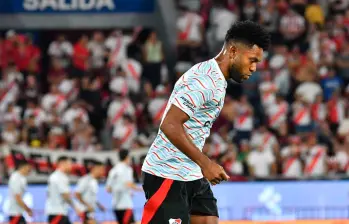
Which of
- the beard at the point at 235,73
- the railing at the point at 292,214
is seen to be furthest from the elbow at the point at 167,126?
the railing at the point at 292,214

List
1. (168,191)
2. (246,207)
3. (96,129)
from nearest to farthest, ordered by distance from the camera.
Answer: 1. (168,191)
2. (246,207)
3. (96,129)

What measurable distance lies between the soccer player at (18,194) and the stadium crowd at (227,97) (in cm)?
397

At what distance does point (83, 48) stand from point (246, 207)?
574 centimetres

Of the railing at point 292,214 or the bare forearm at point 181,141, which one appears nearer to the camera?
the bare forearm at point 181,141

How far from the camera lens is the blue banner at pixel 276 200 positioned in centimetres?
1595

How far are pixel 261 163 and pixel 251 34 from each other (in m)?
10.9

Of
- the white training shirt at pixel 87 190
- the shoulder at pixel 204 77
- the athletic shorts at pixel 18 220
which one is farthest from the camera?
the white training shirt at pixel 87 190

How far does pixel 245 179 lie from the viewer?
53.1ft

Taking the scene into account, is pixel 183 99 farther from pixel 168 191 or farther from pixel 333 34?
pixel 333 34

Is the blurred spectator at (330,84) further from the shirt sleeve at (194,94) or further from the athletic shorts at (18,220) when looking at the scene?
the shirt sleeve at (194,94)

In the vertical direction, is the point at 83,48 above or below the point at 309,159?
above

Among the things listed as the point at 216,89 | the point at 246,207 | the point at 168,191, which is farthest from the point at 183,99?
the point at 246,207

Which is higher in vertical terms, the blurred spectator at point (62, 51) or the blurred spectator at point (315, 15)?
the blurred spectator at point (315, 15)

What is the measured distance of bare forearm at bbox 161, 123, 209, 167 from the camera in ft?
18.2
